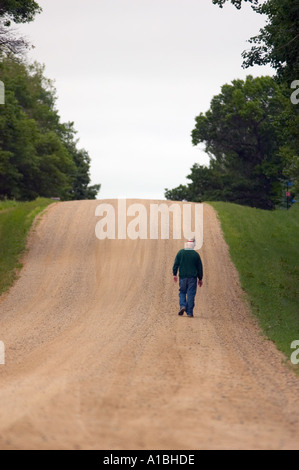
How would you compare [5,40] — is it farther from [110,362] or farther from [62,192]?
[62,192]

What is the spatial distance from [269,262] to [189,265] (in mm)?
10568

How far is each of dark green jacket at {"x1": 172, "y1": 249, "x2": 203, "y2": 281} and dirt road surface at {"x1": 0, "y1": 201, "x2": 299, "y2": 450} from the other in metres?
1.17

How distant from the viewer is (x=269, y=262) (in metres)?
28.0

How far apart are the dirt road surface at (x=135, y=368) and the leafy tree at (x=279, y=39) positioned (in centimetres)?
759

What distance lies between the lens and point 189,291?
17.9 m

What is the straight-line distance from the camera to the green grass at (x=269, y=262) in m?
18.4

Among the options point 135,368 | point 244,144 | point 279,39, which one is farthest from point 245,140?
point 135,368

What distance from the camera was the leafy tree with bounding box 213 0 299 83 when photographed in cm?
1970

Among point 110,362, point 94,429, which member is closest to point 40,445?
point 94,429

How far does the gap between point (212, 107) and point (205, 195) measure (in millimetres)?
8798

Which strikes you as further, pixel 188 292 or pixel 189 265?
pixel 189 265

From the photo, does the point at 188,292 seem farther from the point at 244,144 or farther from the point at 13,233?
the point at 244,144

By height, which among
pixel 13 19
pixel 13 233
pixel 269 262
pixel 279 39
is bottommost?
pixel 269 262

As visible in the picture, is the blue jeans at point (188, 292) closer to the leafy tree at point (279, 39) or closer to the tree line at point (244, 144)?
the leafy tree at point (279, 39)
